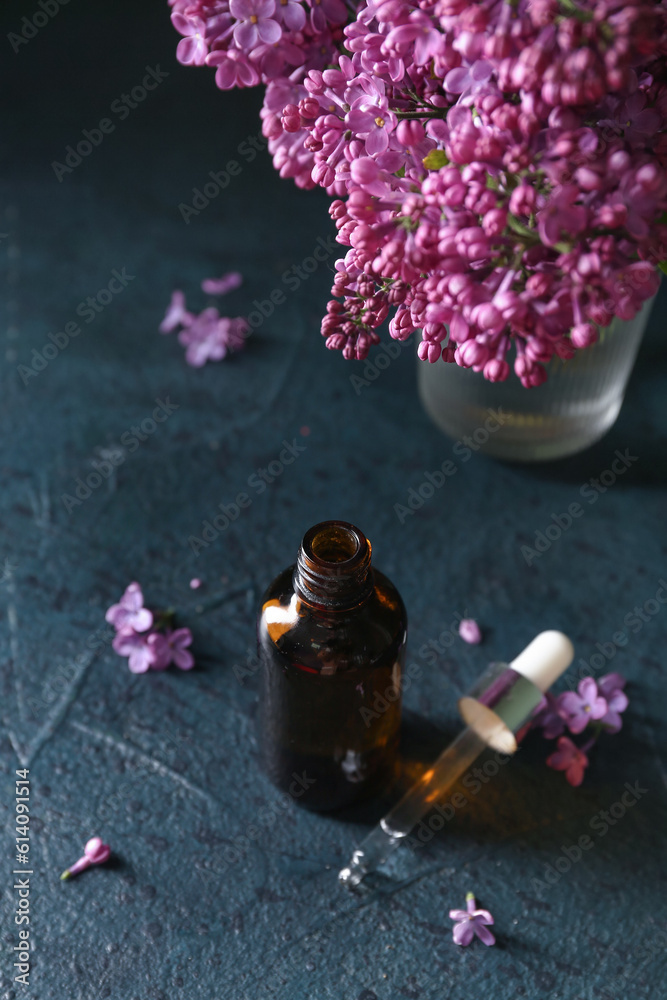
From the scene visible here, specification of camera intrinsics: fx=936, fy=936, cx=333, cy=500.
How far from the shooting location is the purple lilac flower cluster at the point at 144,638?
0.89 metres

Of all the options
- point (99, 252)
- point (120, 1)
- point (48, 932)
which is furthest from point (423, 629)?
point (120, 1)

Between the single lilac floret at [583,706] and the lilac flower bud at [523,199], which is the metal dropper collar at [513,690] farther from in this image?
the lilac flower bud at [523,199]

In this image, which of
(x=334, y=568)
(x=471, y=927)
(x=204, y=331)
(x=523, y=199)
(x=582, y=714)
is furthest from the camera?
(x=204, y=331)

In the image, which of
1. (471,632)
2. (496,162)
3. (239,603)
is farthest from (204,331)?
(496,162)

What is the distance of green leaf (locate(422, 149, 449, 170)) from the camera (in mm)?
510

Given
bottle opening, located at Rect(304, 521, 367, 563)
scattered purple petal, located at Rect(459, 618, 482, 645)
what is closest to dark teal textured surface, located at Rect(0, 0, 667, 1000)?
scattered purple petal, located at Rect(459, 618, 482, 645)

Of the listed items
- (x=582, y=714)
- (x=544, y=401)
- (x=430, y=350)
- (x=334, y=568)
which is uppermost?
(x=430, y=350)

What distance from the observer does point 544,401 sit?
37.5 inches

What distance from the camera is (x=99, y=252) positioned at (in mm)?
1258

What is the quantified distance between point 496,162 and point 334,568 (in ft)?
0.93

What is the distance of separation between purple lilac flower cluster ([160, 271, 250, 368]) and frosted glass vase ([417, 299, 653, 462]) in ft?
0.80

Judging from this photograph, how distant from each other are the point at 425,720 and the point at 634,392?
19.7 inches

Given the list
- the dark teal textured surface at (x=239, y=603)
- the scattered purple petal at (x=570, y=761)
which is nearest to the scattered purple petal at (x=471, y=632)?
the dark teal textured surface at (x=239, y=603)

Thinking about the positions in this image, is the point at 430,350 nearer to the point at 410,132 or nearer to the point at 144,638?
the point at 410,132
